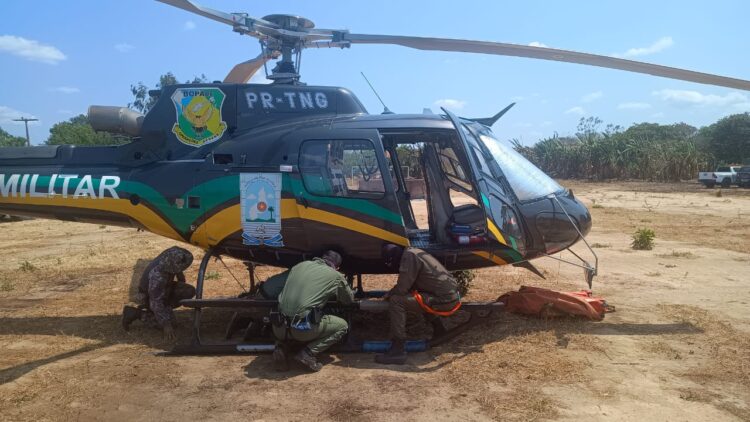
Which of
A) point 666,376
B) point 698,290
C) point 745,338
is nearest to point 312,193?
point 666,376

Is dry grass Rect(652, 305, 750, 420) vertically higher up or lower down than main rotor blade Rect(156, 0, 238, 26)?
lower down

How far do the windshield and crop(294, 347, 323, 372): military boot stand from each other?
288 centimetres

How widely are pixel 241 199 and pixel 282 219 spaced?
0.55 meters

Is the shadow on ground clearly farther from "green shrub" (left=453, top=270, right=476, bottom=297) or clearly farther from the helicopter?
"green shrub" (left=453, top=270, right=476, bottom=297)

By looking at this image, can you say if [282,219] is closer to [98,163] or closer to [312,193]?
[312,193]

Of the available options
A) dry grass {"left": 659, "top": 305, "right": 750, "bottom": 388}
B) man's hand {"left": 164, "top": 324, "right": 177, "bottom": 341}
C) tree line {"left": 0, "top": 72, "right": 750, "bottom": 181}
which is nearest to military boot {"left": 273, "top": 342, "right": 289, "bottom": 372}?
man's hand {"left": 164, "top": 324, "right": 177, "bottom": 341}

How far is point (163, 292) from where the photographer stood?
21.1 ft

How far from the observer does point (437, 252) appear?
235 inches

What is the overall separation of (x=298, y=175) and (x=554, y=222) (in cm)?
295

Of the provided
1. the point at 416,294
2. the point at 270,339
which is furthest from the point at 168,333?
the point at 416,294

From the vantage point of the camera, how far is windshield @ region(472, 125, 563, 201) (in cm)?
Answer: 612

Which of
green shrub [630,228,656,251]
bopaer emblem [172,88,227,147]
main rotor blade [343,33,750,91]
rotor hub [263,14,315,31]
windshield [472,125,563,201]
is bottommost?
green shrub [630,228,656,251]

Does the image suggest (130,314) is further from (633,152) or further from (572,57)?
(633,152)

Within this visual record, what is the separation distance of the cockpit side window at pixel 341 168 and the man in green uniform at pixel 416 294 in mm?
955
